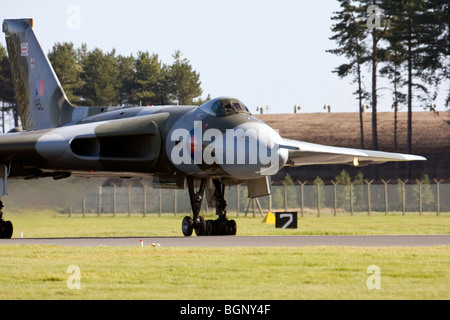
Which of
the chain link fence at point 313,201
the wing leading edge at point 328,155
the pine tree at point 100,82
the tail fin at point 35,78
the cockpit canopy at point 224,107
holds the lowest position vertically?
the chain link fence at point 313,201

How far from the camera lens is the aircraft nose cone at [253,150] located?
68.5 ft

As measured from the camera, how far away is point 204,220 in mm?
24062

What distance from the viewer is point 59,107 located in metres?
29.3

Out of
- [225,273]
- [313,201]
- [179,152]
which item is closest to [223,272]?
[225,273]

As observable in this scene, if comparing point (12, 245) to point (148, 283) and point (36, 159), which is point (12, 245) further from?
point (148, 283)

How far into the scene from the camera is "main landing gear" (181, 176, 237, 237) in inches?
926

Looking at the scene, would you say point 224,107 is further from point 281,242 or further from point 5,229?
point 5,229

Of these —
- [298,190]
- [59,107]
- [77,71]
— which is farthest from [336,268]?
[77,71]

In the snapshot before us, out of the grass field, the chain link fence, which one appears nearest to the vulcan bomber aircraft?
the grass field

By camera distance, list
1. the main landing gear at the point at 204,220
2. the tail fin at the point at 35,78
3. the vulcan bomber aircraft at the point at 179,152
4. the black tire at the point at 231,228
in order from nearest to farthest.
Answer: the vulcan bomber aircraft at the point at 179,152
the main landing gear at the point at 204,220
the black tire at the point at 231,228
the tail fin at the point at 35,78

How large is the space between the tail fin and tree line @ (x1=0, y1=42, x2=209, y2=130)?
5229 cm

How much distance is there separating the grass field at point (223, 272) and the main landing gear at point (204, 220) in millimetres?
5109

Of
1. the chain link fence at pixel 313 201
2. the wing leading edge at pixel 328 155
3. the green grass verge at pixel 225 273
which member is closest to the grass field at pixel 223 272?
the green grass verge at pixel 225 273

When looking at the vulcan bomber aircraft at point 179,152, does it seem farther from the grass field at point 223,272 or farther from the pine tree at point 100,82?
the pine tree at point 100,82
